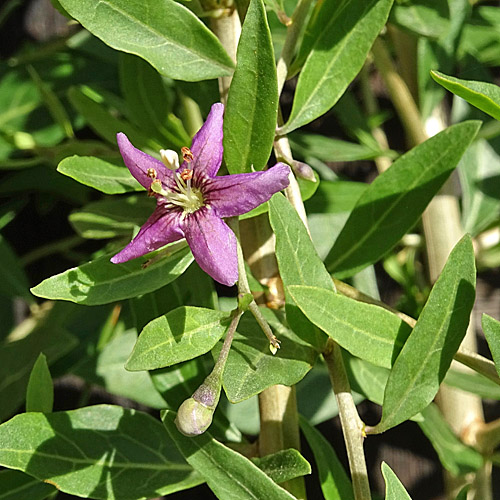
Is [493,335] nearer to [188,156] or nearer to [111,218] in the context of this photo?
[188,156]

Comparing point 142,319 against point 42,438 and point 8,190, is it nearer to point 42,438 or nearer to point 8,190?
point 42,438

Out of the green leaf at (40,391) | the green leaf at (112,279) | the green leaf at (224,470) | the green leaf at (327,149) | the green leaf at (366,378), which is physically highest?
the green leaf at (112,279)

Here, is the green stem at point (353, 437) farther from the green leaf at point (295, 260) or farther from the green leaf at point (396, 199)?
the green leaf at point (396, 199)

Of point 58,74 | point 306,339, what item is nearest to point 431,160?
point 306,339

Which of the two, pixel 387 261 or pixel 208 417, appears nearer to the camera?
pixel 208 417

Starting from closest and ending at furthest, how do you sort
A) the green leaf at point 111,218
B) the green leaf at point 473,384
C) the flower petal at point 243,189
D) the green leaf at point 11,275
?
the flower petal at point 243,189, the green leaf at point 111,218, the green leaf at point 473,384, the green leaf at point 11,275

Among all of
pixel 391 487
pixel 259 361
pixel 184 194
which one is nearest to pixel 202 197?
pixel 184 194

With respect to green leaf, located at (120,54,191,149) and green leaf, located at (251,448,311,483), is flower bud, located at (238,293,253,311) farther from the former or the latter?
green leaf, located at (120,54,191,149)

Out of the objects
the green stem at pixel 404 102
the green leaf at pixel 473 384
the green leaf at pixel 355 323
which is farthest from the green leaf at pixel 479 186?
the green leaf at pixel 355 323
